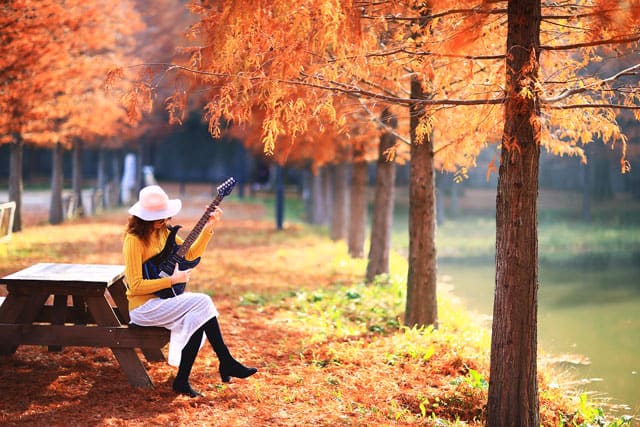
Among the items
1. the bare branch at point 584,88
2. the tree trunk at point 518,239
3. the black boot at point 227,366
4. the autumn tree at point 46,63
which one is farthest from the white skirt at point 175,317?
the autumn tree at point 46,63

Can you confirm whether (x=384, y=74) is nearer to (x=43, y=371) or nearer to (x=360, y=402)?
(x=360, y=402)

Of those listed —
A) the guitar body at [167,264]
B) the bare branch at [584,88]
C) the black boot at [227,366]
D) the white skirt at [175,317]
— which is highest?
the bare branch at [584,88]

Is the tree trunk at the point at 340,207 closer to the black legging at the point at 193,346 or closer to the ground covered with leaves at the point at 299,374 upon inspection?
the ground covered with leaves at the point at 299,374

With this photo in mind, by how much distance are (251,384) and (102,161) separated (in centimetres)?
2713

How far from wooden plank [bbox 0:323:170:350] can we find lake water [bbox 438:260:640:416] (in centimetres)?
485

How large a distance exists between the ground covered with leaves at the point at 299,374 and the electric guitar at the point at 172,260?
2.82 ft

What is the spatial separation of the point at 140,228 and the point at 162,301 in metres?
0.62

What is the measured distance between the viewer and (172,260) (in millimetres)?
6320

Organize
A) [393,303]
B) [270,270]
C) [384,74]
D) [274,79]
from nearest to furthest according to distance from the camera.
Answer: [274,79] → [384,74] → [393,303] → [270,270]

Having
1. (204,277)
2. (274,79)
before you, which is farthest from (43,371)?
(204,277)

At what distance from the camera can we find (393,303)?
11.5 meters

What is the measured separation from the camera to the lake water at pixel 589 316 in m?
9.24

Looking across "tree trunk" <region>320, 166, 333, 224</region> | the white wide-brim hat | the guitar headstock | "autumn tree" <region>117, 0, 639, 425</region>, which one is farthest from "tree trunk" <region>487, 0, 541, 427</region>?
"tree trunk" <region>320, 166, 333, 224</region>

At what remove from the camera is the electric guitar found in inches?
245
